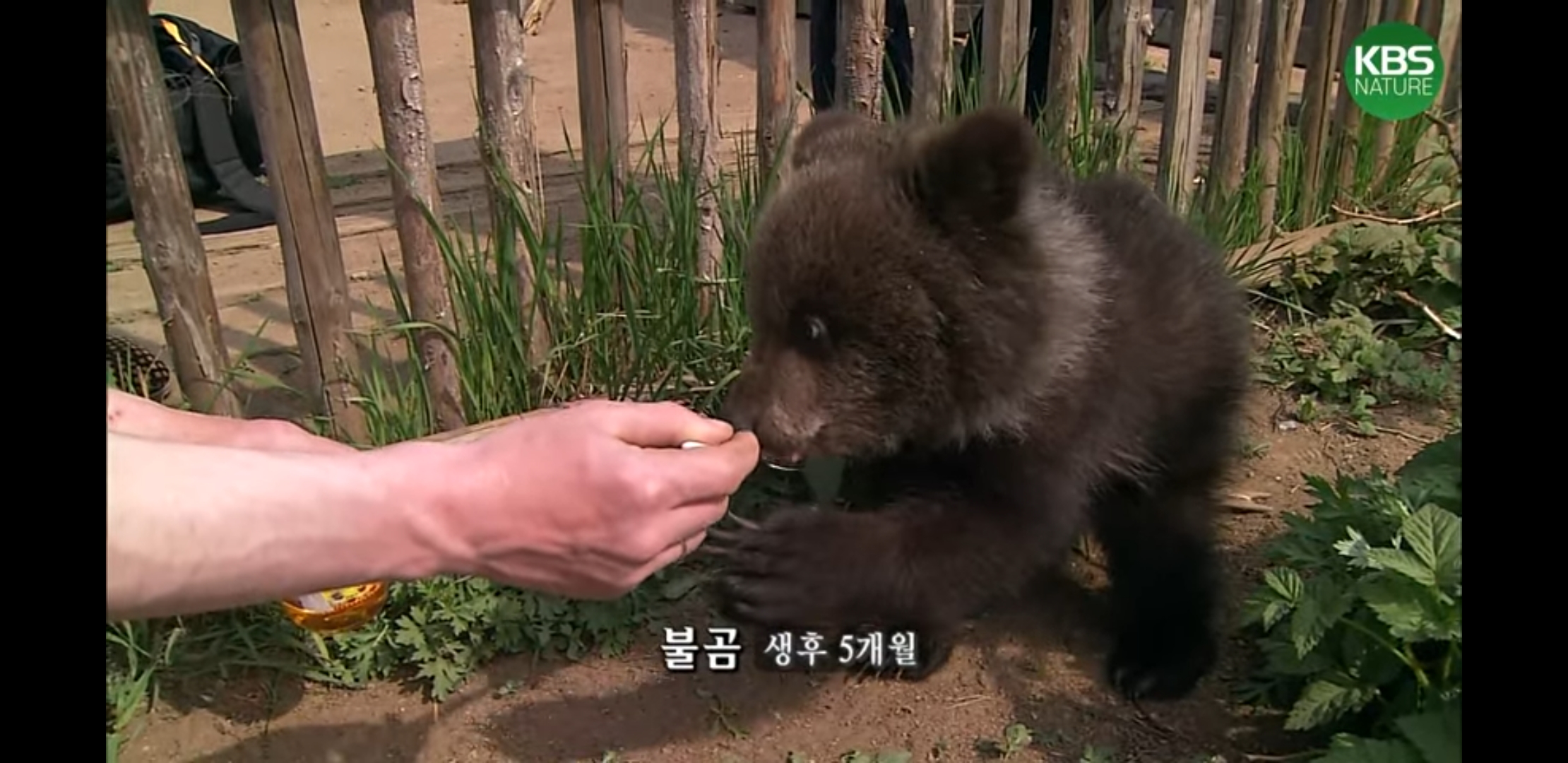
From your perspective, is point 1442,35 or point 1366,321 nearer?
point 1366,321

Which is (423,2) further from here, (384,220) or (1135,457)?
(1135,457)

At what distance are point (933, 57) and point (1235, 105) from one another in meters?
1.32

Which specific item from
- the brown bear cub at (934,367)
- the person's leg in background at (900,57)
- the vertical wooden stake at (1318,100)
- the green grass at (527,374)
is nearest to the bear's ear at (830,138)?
the brown bear cub at (934,367)

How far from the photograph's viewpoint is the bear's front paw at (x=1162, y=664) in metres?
2.82

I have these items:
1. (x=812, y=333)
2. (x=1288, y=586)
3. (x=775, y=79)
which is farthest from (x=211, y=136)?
(x=1288, y=586)

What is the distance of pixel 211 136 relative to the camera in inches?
213

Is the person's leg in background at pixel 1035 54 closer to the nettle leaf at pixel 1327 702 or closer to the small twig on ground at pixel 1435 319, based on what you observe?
the small twig on ground at pixel 1435 319

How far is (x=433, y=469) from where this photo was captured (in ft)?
5.49

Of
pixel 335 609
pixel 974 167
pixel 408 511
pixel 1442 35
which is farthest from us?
pixel 1442 35

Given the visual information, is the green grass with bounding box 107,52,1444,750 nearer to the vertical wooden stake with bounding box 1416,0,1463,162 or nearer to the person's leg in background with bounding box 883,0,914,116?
the person's leg in background with bounding box 883,0,914,116

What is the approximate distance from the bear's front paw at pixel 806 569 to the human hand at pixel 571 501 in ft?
1.57

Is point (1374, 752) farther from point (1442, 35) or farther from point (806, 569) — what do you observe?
point (1442, 35)

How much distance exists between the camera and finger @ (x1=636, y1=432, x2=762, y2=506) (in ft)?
5.98

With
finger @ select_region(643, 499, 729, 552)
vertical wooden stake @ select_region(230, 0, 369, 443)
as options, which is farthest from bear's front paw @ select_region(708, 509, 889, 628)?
vertical wooden stake @ select_region(230, 0, 369, 443)
